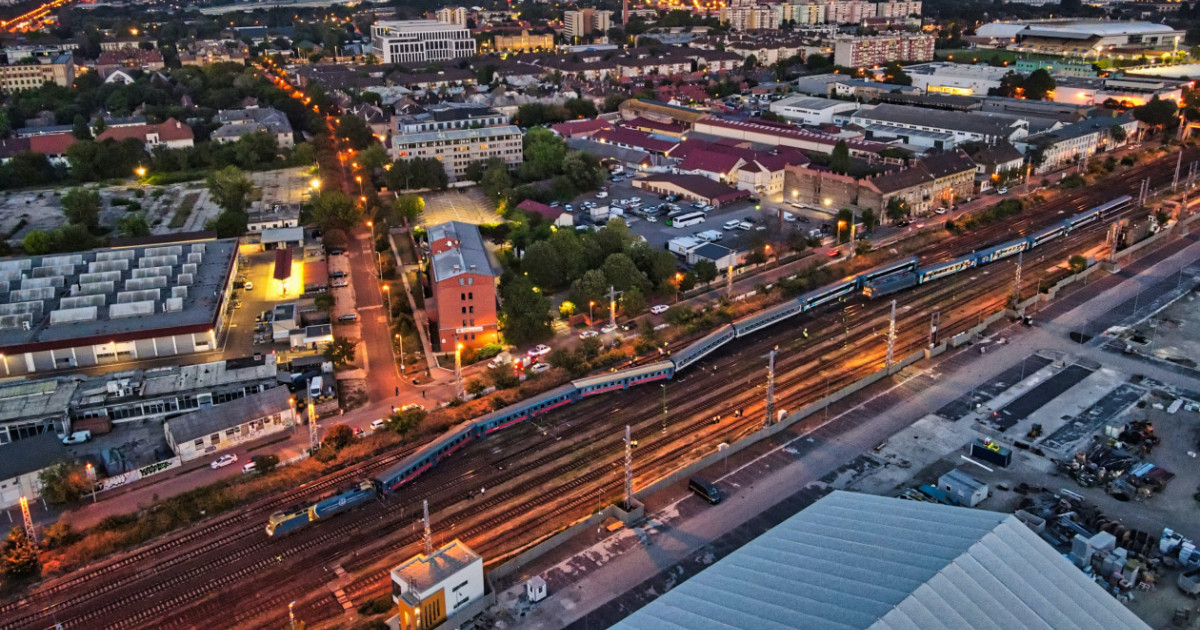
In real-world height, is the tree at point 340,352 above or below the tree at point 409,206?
below

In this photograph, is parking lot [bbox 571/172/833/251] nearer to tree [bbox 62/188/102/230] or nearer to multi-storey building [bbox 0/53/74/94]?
tree [bbox 62/188/102/230]

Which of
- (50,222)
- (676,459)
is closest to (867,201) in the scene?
(676,459)

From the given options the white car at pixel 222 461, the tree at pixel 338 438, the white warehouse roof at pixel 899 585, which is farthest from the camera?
the tree at pixel 338 438

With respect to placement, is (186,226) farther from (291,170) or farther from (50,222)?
(291,170)

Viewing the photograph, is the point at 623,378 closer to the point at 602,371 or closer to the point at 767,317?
the point at 602,371

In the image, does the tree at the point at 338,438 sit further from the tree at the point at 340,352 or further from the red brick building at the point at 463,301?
the red brick building at the point at 463,301

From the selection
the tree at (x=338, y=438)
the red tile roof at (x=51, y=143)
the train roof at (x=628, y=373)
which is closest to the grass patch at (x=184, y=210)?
the red tile roof at (x=51, y=143)

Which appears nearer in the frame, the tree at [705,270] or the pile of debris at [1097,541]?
the pile of debris at [1097,541]

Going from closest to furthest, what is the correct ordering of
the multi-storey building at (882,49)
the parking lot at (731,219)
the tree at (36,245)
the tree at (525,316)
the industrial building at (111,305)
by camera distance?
the industrial building at (111,305), the tree at (525,316), the tree at (36,245), the parking lot at (731,219), the multi-storey building at (882,49)
